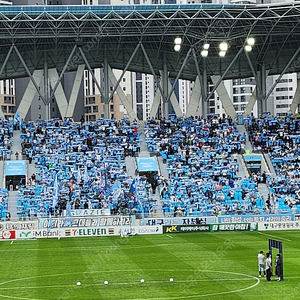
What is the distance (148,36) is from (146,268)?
4643cm

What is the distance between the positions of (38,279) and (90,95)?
515ft

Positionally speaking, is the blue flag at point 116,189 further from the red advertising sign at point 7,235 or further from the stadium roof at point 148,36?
the stadium roof at point 148,36

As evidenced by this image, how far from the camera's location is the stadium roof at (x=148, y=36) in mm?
70625

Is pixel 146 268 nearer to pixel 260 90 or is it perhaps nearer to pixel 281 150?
pixel 281 150

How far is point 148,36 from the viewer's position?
77.7 m

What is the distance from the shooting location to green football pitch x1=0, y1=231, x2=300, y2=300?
88.9 feet

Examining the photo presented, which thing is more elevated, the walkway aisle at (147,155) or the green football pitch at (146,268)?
the walkway aisle at (147,155)

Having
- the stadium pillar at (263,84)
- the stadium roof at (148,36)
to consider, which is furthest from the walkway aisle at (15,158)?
the stadium pillar at (263,84)

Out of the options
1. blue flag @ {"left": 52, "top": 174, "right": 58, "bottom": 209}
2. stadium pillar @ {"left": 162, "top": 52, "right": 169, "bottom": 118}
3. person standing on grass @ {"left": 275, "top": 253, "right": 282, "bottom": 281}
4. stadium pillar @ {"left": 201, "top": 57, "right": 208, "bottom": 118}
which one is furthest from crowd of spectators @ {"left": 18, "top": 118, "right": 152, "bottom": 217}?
person standing on grass @ {"left": 275, "top": 253, "right": 282, "bottom": 281}

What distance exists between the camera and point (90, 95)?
187m

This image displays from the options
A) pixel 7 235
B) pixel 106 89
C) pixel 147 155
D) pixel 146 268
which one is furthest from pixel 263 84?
pixel 146 268

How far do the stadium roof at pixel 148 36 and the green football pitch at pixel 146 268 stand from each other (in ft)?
87.7

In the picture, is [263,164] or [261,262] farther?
[263,164]

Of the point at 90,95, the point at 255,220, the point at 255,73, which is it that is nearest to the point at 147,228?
the point at 255,220
